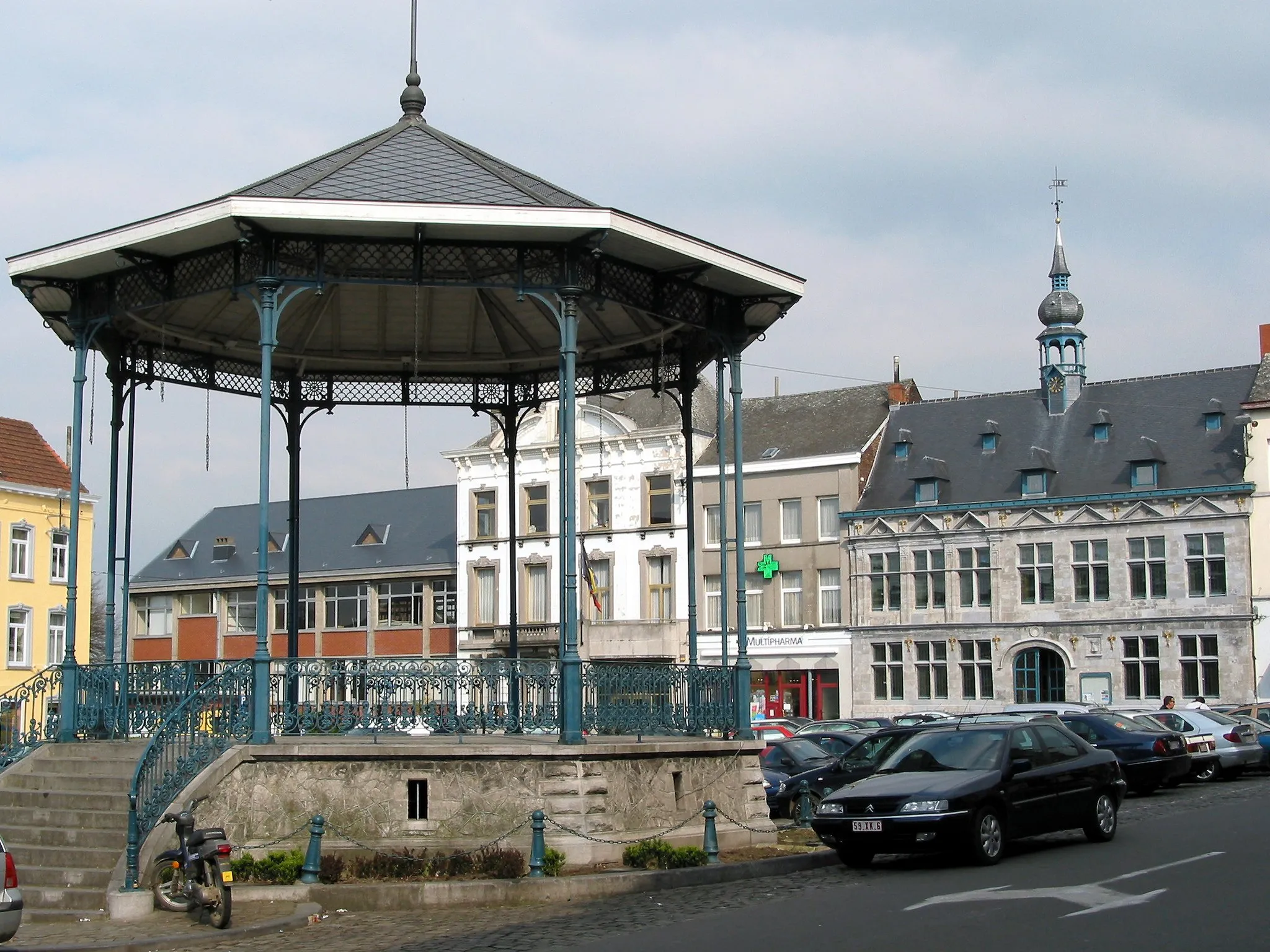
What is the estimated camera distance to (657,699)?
18.3 m

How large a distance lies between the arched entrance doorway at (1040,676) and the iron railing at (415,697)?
41929 millimetres

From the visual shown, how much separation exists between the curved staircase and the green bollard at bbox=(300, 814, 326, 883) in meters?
1.80

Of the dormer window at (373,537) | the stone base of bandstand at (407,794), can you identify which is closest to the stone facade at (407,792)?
the stone base of bandstand at (407,794)

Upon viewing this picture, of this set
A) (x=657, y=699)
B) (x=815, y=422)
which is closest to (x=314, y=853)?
(x=657, y=699)

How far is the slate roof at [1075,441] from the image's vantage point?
179 feet

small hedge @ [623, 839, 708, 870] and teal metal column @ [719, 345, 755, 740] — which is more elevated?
teal metal column @ [719, 345, 755, 740]

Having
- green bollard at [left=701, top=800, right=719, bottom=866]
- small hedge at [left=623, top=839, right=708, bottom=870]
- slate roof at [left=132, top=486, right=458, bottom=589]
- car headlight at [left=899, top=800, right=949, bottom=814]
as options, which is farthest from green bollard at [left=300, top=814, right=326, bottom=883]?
slate roof at [left=132, top=486, right=458, bottom=589]

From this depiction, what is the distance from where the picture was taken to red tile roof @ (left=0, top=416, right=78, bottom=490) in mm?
54844

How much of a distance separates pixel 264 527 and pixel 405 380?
613cm

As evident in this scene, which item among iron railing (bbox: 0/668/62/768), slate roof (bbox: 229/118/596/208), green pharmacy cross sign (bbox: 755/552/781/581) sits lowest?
iron railing (bbox: 0/668/62/768)

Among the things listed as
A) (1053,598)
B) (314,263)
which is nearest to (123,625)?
(314,263)

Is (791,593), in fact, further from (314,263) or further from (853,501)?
(314,263)

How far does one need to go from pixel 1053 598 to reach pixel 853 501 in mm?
8628

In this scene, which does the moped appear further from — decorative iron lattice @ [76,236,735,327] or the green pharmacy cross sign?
the green pharmacy cross sign
